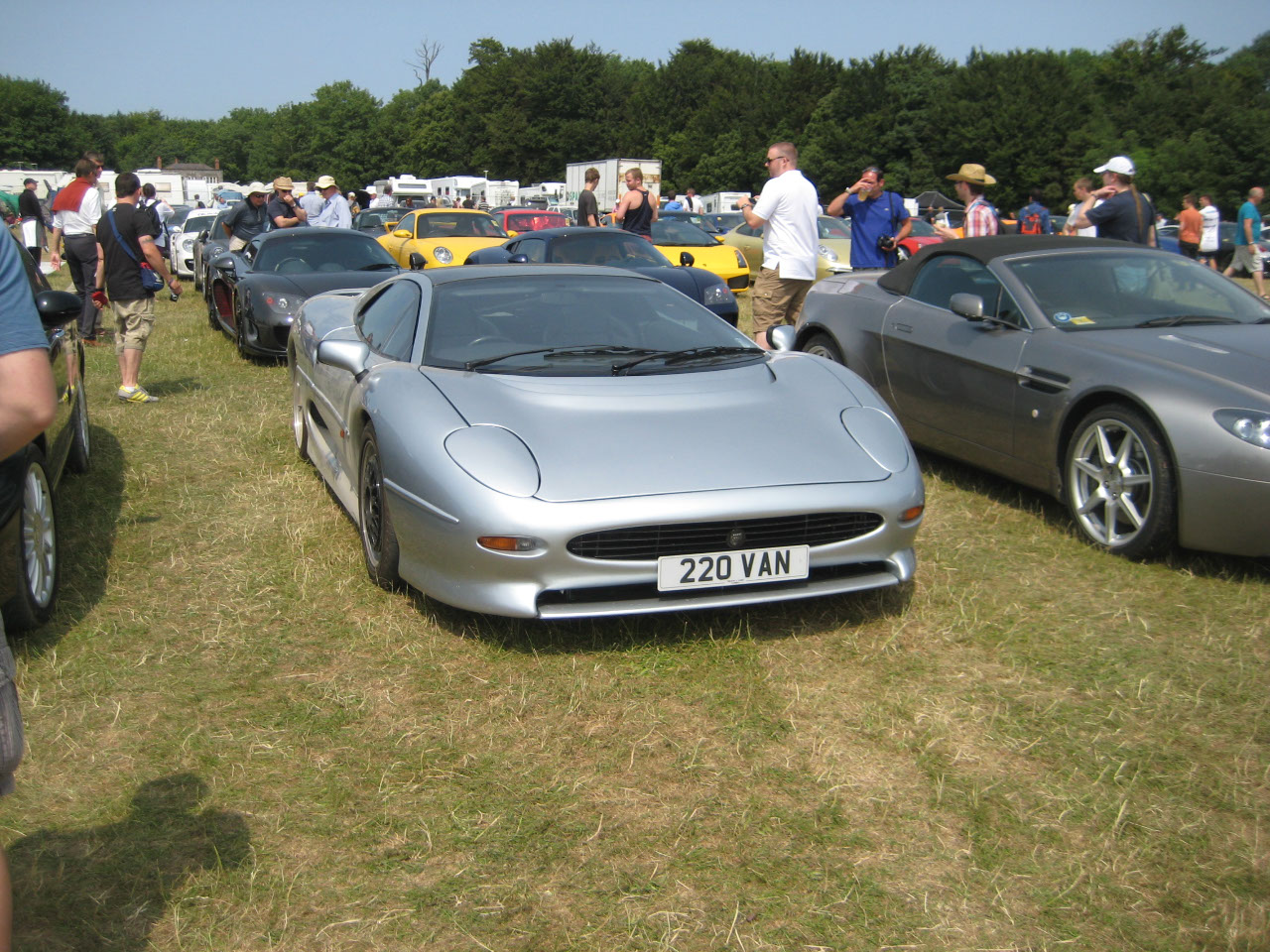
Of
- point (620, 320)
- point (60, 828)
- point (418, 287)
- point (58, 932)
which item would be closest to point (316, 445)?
point (418, 287)

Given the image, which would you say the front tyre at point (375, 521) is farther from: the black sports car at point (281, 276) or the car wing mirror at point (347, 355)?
the black sports car at point (281, 276)

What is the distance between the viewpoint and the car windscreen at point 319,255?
10.8m

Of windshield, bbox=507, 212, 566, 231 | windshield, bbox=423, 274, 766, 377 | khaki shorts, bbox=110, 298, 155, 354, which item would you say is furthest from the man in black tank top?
windshield, bbox=423, 274, 766, 377

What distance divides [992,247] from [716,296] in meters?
4.94

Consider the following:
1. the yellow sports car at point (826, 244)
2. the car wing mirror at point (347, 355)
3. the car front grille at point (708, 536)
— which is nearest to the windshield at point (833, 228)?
the yellow sports car at point (826, 244)

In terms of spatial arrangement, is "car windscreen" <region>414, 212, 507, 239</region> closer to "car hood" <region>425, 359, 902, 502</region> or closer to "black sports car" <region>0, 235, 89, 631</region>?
"black sports car" <region>0, 235, 89, 631</region>

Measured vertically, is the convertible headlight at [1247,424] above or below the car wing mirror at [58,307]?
below

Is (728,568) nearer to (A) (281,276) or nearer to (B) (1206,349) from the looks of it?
(B) (1206,349)

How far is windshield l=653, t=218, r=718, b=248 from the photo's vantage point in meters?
16.8

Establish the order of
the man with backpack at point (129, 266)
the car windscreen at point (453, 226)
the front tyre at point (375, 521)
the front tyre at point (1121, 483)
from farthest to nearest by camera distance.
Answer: the car windscreen at point (453, 226) < the man with backpack at point (129, 266) < the front tyre at point (1121, 483) < the front tyre at point (375, 521)

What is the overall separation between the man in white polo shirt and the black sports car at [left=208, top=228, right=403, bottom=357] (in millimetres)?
3670

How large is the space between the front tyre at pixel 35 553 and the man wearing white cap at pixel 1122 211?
7.23 metres

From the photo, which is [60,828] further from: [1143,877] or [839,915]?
[1143,877]

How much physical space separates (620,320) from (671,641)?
159 centimetres
